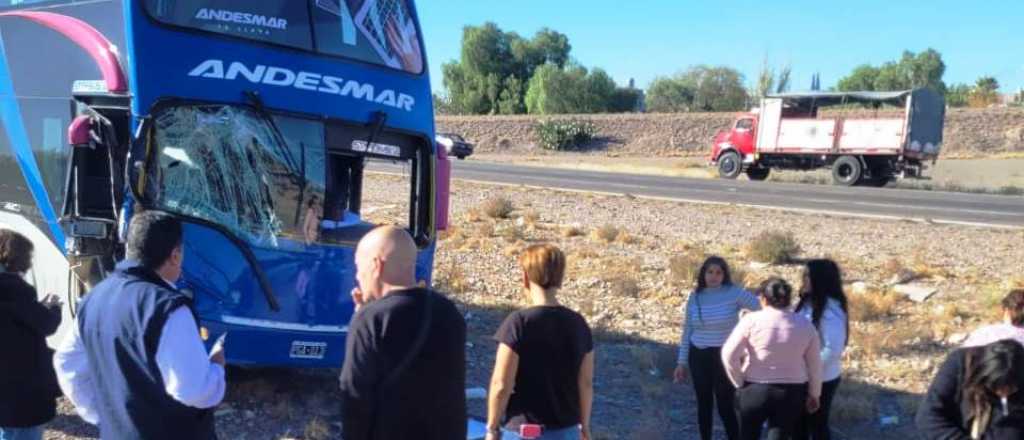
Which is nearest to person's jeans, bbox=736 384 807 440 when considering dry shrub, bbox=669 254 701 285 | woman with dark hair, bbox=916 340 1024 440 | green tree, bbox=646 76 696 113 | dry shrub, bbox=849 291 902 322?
woman with dark hair, bbox=916 340 1024 440

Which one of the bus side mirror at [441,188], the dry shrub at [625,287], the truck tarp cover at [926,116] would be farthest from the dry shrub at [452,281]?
the truck tarp cover at [926,116]

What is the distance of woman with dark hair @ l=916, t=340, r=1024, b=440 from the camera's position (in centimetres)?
386

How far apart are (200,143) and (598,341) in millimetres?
5530

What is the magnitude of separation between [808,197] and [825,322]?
21067 mm

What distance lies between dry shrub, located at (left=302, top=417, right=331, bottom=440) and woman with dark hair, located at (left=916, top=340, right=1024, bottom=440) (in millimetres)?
4513

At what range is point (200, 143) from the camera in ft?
23.1

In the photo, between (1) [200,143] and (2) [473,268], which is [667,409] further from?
(2) [473,268]

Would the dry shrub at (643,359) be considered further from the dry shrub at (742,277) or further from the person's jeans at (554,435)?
the person's jeans at (554,435)

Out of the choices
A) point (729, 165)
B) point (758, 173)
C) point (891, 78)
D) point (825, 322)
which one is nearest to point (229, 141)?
point (825, 322)

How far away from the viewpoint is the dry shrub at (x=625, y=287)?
1352 cm

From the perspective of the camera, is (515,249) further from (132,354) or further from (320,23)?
(132,354)

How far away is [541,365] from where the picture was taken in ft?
14.5

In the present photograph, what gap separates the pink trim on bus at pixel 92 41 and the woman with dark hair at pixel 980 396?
534 centimetres

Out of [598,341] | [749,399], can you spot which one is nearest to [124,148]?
[749,399]
